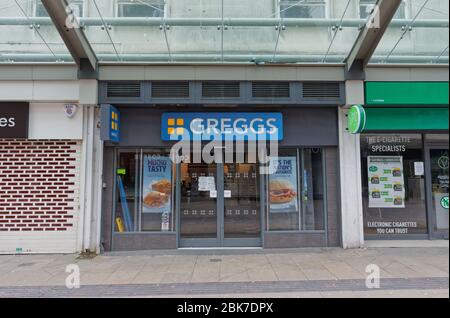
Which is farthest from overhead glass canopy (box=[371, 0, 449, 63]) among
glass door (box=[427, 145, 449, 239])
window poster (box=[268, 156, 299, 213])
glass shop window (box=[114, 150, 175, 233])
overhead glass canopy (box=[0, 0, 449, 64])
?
glass shop window (box=[114, 150, 175, 233])

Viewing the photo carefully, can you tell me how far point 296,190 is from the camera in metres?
8.30

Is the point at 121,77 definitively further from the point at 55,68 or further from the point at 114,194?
the point at 114,194

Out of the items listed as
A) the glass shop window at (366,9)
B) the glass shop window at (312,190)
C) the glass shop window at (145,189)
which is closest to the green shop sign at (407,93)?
the glass shop window at (366,9)

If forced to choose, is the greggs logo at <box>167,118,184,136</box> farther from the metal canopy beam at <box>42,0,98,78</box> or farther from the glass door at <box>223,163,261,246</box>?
the metal canopy beam at <box>42,0,98,78</box>

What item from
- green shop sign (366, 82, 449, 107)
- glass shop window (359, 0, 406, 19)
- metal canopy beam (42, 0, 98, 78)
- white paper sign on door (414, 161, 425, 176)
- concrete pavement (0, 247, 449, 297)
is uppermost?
glass shop window (359, 0, 406, 19)

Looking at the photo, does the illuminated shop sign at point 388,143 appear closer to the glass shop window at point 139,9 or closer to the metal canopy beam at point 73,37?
the glass shop window at point 139,9

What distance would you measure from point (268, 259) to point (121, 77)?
5.05 m

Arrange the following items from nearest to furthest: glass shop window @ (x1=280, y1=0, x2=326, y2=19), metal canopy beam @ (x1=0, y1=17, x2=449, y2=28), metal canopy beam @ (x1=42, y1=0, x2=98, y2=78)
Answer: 1. metal canopy beam @ (x1=42, y1=0, x2=98, y2=78)
2. metal canopy beam @ (x1=0, y1=17, x2=449, y2=28)
3. glass shop window @ (x1=280, y1=0, x2=326, y2=19)

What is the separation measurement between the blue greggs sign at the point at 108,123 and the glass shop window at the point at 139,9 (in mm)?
2122

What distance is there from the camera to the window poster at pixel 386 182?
8.48 metres

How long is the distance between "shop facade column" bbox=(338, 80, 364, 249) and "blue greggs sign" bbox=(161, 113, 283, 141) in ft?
4.90

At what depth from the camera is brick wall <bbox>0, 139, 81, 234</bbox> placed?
775cm

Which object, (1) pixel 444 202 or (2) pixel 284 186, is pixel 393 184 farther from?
(2) pixel 284 186

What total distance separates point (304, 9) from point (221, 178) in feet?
13.9
